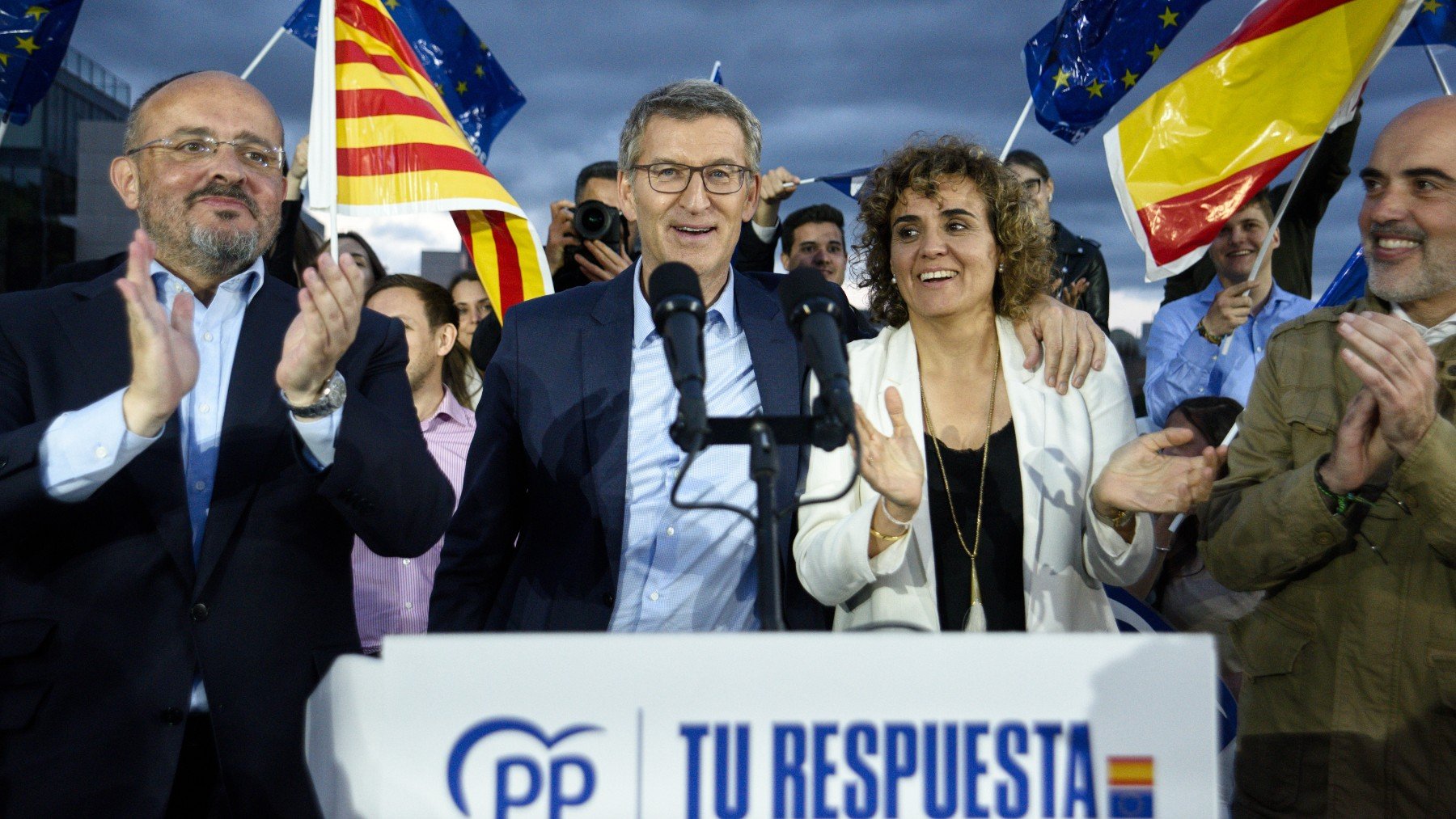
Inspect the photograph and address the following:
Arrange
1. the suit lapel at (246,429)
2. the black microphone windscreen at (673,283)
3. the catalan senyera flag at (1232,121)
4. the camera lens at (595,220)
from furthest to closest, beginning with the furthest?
the camera lens at (595,220), the catalan senyera flag at (1232,121), the suit lapel at (246,429), the black microphone windscreen at (673,283)

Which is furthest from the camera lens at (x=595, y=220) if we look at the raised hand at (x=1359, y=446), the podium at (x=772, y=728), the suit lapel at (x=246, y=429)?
the podium at (x=772, y=728)

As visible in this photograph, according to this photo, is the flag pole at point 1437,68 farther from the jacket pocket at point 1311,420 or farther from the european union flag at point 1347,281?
the jacket pocket at point 1311,420

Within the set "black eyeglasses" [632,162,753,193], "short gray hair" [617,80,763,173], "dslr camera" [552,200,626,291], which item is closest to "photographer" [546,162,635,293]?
"dslr camera" [552,200,626,291]

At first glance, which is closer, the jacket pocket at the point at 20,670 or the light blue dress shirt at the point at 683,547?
the jacket pocket at the point at 20,670

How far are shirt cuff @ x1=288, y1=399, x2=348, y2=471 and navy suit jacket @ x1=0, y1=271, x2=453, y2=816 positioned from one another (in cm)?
2

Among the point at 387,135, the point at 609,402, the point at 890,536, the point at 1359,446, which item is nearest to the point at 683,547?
the point at 609,402

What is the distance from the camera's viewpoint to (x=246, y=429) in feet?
8.42

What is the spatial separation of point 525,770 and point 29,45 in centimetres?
529

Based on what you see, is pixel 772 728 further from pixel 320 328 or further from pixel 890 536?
pixel 320 328

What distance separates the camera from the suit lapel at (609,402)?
286cm

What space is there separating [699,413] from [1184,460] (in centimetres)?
136

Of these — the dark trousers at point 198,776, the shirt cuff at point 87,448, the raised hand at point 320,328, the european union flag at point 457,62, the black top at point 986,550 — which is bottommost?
the dark trousers at point 198,776

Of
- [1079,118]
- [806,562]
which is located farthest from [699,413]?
[1079,118]

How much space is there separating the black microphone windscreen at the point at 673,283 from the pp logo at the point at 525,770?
2.19 feet
